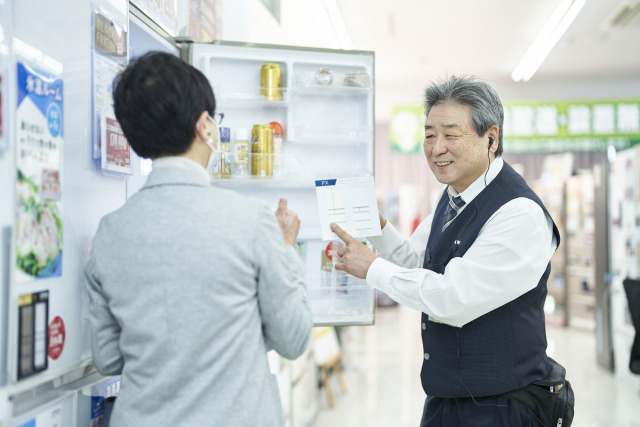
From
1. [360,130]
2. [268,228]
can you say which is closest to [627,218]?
[360,130]

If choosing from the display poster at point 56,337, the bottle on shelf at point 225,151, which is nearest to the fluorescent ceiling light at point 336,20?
the bottle on shelf at point 225,151

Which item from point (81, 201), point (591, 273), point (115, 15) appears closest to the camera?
point (81, 201)

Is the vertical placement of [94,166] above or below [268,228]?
above

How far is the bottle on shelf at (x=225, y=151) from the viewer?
88.6 inches

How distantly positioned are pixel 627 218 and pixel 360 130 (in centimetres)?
460

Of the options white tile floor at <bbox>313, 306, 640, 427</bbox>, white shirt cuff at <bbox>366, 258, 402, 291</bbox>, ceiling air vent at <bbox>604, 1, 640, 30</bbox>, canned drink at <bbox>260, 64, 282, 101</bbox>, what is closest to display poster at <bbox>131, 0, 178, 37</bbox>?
canned drink at <bbox>260, 64, 282, 101</bbox>

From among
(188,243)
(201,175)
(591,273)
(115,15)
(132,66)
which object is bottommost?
(591,273)

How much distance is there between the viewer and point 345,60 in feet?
7.79

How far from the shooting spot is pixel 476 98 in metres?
2.00

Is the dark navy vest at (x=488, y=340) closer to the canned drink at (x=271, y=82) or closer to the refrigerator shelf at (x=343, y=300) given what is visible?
the refrigerator shelf at (x=343, y=300)

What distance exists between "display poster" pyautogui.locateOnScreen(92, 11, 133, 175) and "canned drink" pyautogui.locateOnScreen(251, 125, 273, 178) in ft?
1.99

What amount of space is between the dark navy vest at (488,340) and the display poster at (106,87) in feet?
3.74

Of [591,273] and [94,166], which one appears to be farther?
[591,273]

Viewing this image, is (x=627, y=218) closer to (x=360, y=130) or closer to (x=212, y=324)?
(x=360, y=130)
